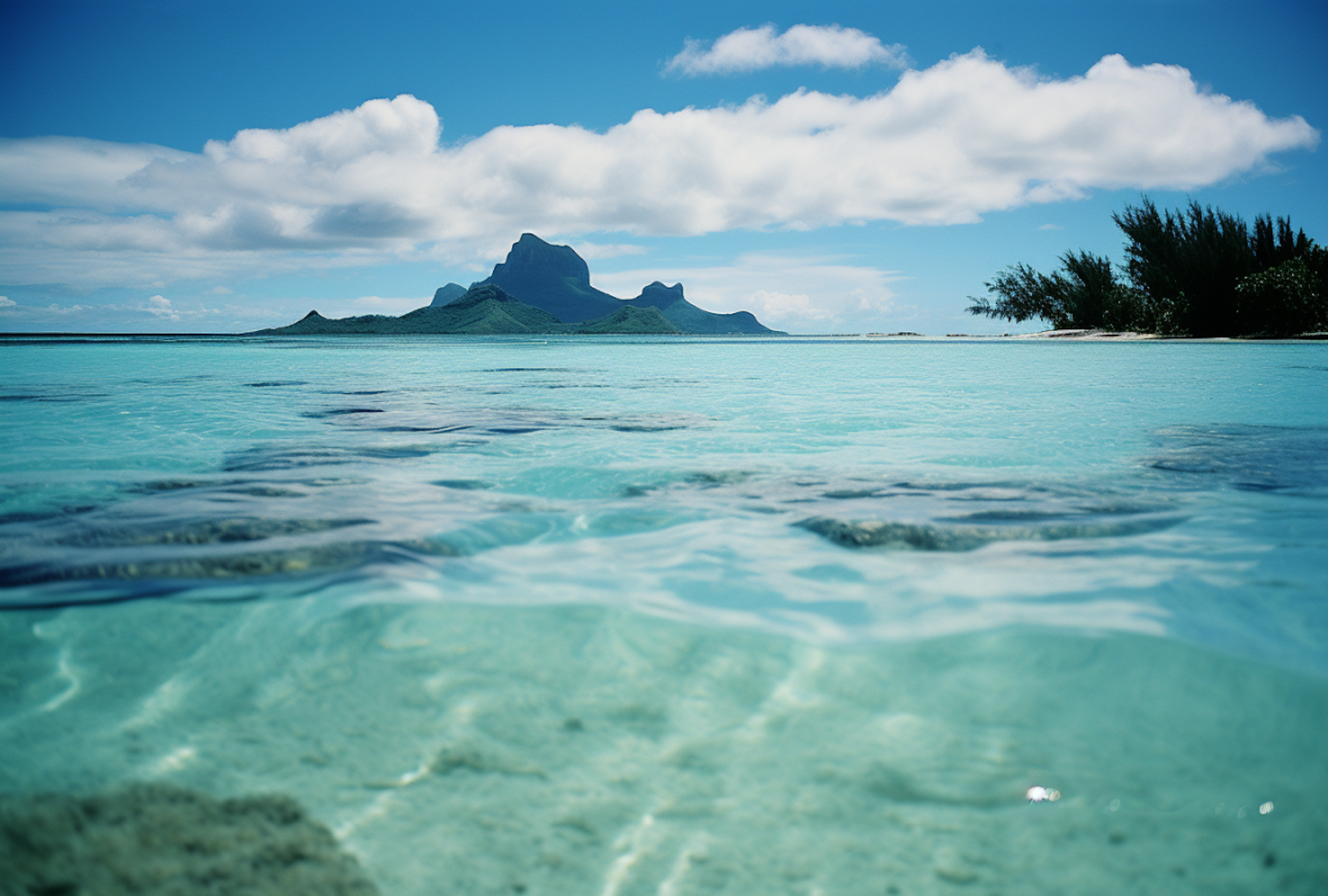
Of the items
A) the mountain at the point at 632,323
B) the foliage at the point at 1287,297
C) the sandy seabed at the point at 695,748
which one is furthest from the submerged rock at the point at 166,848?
the mountain at the point at 632,323

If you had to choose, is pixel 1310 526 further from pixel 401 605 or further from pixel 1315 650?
pixel 401 605

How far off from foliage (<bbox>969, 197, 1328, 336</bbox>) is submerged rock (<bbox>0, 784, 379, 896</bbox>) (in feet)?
136

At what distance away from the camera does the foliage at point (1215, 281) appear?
104ft

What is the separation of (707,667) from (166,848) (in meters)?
1.37

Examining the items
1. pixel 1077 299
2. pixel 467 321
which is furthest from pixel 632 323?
pixel 1077 299

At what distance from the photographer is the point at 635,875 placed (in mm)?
1433

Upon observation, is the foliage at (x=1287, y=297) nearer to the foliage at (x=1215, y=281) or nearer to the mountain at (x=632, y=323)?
the foliage at (x=1215, y=281)

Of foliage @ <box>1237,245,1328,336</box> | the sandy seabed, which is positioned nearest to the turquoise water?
the sandy seabed

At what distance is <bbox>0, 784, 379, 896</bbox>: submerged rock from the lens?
136cm

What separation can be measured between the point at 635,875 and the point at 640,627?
1.06 meters

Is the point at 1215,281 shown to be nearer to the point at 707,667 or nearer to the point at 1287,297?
the point at 1287,297

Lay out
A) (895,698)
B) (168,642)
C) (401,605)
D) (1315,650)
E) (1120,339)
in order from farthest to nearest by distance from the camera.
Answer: (1120,339), (401,605), (168,642), (1315,650), (895,698)

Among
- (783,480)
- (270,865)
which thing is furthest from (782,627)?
(783,480)

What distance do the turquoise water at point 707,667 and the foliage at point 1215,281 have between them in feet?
119
